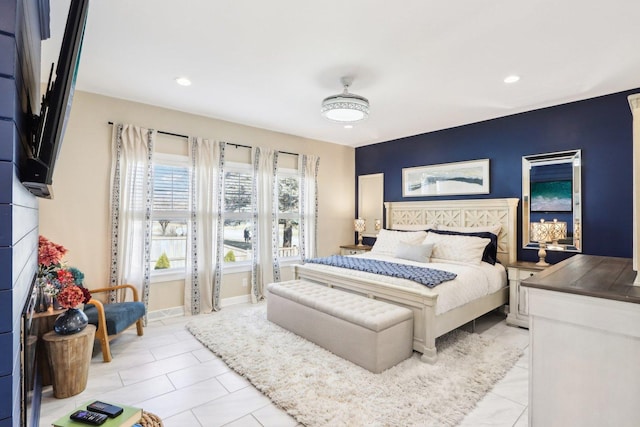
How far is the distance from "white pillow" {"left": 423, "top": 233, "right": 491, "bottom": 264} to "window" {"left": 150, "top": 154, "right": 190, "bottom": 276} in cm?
335

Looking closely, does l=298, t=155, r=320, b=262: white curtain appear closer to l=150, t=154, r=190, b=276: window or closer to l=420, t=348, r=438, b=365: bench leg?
l=150, t=154, r=190, b=276: window

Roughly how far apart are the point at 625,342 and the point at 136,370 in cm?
320

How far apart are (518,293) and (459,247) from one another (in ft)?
2.68

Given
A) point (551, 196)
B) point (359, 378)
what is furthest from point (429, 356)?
point (551, 196)

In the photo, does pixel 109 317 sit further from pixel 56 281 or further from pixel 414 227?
pixel 414 227

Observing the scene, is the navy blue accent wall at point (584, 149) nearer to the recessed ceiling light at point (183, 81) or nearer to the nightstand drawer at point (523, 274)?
the nightstand drawer at point (523, 274)

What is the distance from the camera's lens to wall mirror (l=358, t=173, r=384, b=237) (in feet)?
18.9

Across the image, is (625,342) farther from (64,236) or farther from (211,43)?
(64,236)

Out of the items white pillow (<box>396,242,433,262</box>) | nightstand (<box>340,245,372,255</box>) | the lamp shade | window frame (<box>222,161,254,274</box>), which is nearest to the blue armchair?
window frame (<box>222,161,254,274</box>)

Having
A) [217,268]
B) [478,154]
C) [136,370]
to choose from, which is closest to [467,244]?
[478,154]

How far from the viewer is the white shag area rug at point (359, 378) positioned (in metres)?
2.01

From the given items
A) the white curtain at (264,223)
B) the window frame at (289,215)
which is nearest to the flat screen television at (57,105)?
the white curtain at (264,223)

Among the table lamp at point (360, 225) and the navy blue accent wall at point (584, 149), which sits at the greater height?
the navy blue accent wall at point (584, 149)

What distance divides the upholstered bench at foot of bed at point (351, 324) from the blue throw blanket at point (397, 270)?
0.33 meters
